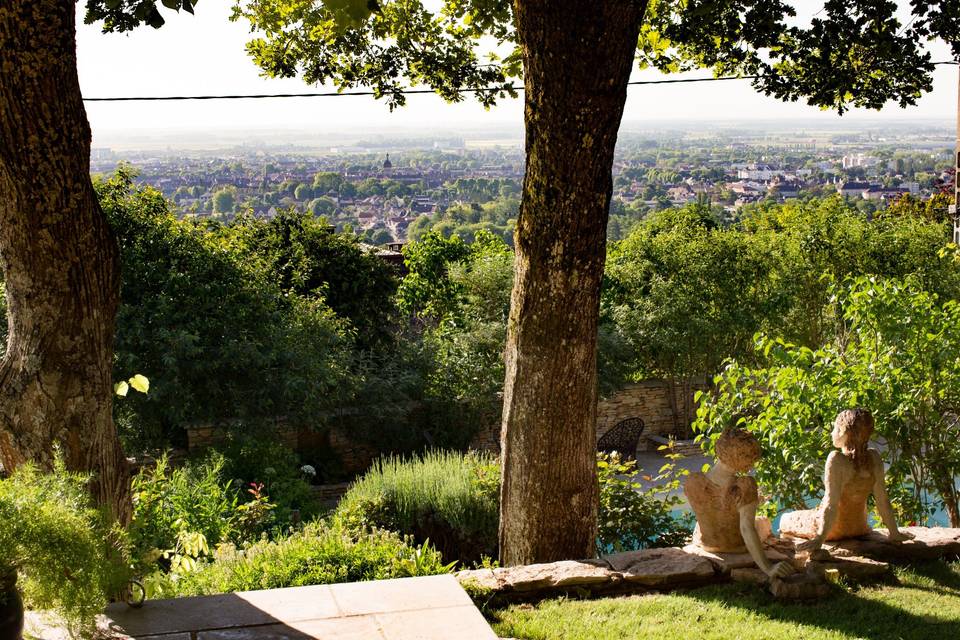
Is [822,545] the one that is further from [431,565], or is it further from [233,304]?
[233,304]

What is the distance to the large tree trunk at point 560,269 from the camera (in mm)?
5062

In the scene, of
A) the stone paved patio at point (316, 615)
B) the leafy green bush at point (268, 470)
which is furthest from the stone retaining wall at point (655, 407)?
the stone paved patio at point (316, 615)

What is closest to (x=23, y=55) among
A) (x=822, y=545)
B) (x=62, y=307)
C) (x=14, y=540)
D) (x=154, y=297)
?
(x=62, y=307)

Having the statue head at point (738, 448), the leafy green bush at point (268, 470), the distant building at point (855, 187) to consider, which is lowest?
the leafy green bush at point (268, 470)

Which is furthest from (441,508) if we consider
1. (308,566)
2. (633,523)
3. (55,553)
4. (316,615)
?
(55,553)

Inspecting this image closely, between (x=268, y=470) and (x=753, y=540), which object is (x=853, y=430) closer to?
(x=753, y=540)

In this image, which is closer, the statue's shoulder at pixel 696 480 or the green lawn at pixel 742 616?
the green lawn at pixel 742 616

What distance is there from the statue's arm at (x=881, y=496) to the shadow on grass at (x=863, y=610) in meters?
0.29

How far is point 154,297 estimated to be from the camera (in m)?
11.7

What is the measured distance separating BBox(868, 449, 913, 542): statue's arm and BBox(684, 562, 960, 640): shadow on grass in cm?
29

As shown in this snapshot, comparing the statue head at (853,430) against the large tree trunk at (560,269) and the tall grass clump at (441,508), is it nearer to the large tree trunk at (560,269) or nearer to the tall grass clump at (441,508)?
the large tree trunk at (560,269)

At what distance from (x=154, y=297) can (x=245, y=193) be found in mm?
20987

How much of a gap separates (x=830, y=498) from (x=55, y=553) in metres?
3.67

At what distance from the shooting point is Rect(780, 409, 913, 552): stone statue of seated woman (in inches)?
195
